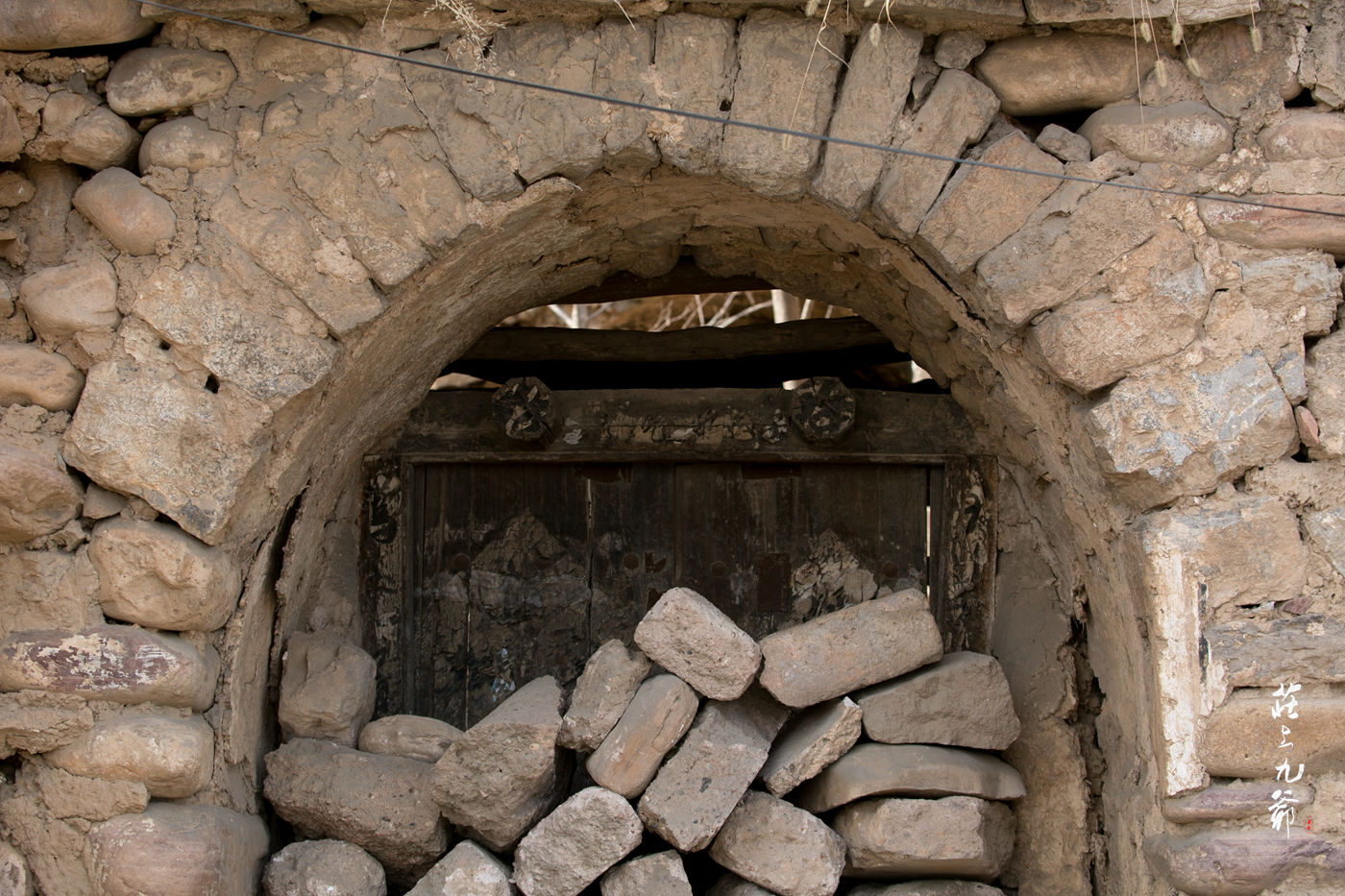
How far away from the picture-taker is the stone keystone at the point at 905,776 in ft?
9.05

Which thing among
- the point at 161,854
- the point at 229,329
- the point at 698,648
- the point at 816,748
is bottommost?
the point at 161,854

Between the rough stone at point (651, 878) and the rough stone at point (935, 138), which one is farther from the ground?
the rough stone at point (935, 138)

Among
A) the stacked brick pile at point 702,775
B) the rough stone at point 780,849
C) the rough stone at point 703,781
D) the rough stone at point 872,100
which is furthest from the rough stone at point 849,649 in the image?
the rough stone at point 872,100

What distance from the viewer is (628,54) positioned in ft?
8.13

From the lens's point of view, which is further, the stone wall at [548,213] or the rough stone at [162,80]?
the rough stone at [162,80]

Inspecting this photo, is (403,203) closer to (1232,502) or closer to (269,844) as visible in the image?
(269,844)

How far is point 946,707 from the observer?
113 inches

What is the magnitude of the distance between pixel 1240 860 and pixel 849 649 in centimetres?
97

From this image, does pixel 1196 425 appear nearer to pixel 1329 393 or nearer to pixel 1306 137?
pixel 1329 393

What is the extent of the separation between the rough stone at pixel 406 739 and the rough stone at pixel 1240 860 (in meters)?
1.69

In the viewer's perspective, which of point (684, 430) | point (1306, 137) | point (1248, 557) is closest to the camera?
point (1248, 557)

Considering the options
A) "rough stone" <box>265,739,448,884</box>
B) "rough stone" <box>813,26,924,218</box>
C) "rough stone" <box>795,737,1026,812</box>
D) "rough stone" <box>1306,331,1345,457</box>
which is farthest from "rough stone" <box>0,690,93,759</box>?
"rough stone" <box>1306,331,1345,457</box>

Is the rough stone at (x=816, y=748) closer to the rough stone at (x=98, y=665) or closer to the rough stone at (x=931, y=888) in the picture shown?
the rough stone at (x=931, y=888)

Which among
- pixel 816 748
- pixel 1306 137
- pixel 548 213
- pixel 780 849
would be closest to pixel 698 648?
pixel 816 748
